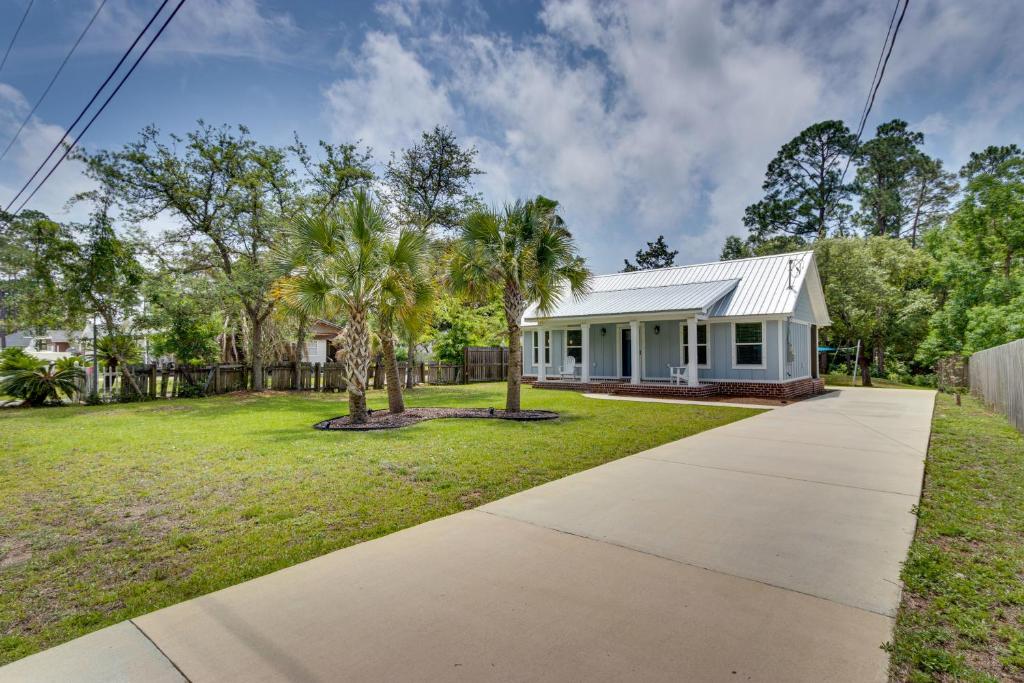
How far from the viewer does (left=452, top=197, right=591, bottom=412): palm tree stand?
36.2 feet

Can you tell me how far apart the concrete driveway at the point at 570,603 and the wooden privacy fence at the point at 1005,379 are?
626 cm

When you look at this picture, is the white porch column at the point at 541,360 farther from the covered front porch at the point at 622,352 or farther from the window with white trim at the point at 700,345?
the window with white trim at the point at 700,345

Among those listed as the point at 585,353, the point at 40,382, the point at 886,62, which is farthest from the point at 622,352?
the point at 40,382

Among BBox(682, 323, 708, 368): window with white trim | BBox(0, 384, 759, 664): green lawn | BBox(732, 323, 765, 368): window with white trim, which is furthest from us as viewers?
BBox(682, 323, 708, 368): window with white trim

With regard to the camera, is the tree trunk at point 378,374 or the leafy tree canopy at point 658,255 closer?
→ the tree trunk at point 378,374

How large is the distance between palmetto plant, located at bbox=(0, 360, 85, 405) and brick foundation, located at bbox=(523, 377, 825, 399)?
1615 cm

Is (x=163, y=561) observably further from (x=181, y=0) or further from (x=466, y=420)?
(x=466, y=420)

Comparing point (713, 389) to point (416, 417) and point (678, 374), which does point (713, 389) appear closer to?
point (678, 374)

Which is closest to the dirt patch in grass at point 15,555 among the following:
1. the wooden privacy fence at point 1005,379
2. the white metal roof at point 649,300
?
the white metal roof at point 649,300

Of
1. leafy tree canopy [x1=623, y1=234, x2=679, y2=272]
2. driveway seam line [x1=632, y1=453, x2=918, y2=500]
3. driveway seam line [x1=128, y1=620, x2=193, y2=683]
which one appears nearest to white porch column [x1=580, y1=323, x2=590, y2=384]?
driveway seam line [x1=632, y1=453, x2=918, y2=500]

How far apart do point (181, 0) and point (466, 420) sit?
804cm

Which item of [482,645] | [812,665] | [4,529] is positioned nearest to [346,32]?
[4,529]

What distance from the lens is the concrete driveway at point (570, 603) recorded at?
227cm

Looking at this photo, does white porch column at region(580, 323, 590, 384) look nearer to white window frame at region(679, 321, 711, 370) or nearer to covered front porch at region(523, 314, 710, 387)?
covered front porch at region(523, 314, 710, 387)
